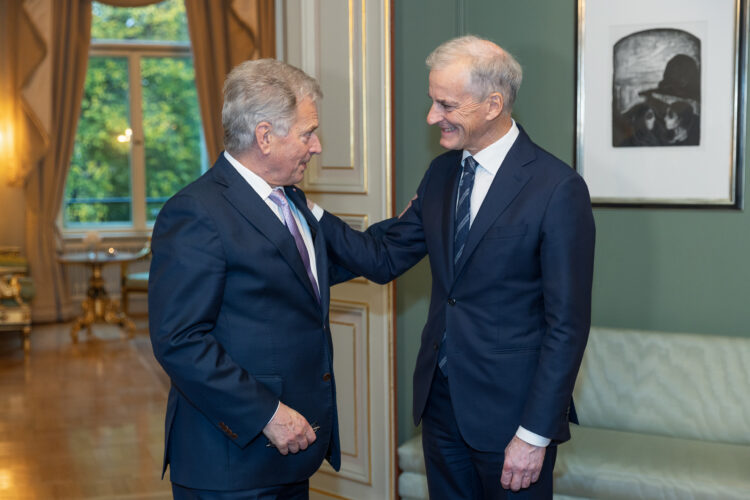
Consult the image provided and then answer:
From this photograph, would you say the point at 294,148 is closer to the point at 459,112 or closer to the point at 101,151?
the point at 459,112

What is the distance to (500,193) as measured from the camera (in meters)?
2.12

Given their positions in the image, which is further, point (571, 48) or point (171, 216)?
point (571, 48)

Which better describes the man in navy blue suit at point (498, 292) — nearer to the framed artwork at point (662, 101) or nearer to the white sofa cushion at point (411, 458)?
the white sofa cushion at point (411, 458)

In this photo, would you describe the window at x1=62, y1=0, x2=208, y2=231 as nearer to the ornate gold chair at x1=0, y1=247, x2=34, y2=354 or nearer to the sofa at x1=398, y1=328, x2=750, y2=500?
the ornate gold chair at x1=0, y1=247, x2=34, y2=354

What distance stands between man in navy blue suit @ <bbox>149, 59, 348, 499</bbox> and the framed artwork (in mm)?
1722

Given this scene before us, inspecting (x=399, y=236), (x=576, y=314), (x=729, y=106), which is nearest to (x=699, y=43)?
(x=729, y=106)

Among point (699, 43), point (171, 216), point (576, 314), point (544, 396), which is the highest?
point (699, 43)

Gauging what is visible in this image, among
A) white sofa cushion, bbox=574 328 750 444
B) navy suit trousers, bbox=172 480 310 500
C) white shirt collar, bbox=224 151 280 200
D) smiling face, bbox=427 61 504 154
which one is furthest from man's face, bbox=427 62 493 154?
white sofa cushion, bbox=574 328 750 444

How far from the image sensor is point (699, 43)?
128 inches

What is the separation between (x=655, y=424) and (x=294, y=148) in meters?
2.07

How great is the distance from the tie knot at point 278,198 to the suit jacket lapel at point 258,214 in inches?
3.2

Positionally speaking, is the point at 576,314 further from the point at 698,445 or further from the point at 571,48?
the point at 571,48

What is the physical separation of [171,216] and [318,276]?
418mm

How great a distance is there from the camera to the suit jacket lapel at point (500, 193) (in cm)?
212
